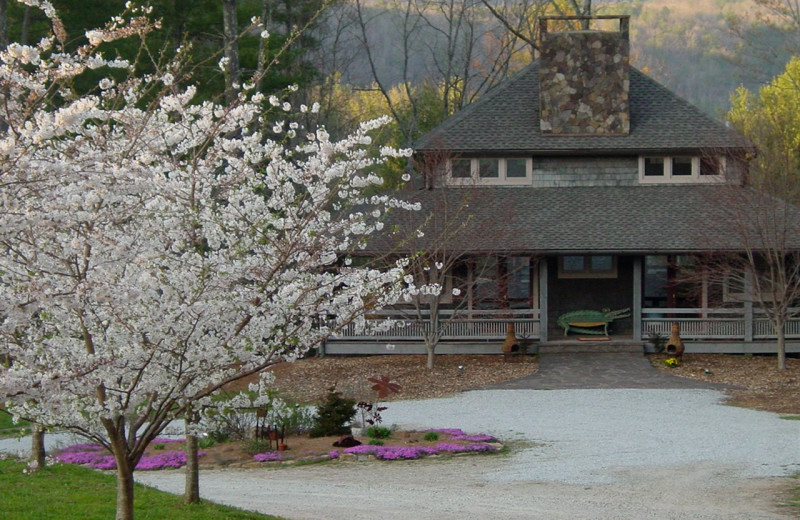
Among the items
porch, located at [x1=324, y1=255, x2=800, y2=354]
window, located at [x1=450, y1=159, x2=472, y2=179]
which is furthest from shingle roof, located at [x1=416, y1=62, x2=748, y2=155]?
porch, located at [x1=324, y1=255, x2=800, y2=354]

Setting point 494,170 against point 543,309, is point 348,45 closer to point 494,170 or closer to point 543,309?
point 494,170

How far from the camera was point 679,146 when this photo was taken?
81.4 feet

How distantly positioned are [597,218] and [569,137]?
8.18 ft

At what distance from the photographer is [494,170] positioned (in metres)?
25.7

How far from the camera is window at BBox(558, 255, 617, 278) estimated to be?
81.9ft

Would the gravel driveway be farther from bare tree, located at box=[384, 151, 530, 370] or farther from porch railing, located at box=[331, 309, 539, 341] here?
porch railing, located at box=[331, 309, 539, 341]

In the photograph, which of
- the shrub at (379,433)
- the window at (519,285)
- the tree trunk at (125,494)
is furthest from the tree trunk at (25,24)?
the tree trunk at (125,494)

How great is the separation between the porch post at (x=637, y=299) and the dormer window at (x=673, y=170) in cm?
287

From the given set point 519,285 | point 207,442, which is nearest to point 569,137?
point 519,285

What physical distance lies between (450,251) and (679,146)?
6741mm

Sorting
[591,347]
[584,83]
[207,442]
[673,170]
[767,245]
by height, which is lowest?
[207,442]

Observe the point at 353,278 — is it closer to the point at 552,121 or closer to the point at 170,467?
the point at 170,467

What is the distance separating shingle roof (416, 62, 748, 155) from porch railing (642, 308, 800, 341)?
161 inches

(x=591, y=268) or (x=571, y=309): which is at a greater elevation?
(x=591, y=268)
